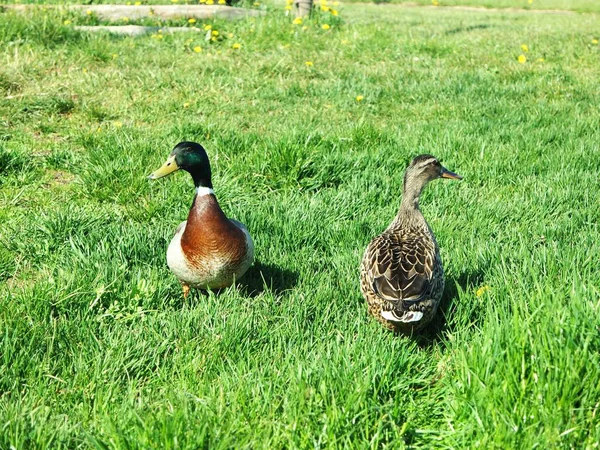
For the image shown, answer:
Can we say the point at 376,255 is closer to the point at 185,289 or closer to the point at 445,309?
the point at 445,309

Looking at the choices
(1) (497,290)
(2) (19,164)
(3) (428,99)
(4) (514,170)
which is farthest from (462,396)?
(3) (428,99)

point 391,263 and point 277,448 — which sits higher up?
point 391,263

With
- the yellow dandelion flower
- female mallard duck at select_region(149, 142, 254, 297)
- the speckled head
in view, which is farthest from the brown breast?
the yellow dandelion flower

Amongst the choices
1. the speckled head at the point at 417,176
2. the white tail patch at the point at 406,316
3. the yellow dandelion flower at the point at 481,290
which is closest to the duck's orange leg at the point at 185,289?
the white tail patch at the point at 406,316

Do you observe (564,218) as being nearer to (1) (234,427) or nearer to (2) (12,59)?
(1) (234,427)

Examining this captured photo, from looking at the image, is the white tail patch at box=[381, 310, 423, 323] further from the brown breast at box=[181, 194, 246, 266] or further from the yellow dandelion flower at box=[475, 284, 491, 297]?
the brown breast at box=[181, 194, 246, 266]

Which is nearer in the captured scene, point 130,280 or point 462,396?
point 462,396

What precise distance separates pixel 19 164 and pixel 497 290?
3.82 meters

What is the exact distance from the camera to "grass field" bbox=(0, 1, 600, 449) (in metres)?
2.33

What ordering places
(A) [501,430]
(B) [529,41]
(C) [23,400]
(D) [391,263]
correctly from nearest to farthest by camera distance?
(A) [501,430] → (C) [23,400] → (D) [391,263] → (B) [529,41]

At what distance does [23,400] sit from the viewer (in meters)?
2.53

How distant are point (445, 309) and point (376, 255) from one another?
0.48 metres

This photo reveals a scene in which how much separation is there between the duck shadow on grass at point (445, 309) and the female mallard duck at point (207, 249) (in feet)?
3.24

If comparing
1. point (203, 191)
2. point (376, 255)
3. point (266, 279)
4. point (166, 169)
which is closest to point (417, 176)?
point (376, 255)
